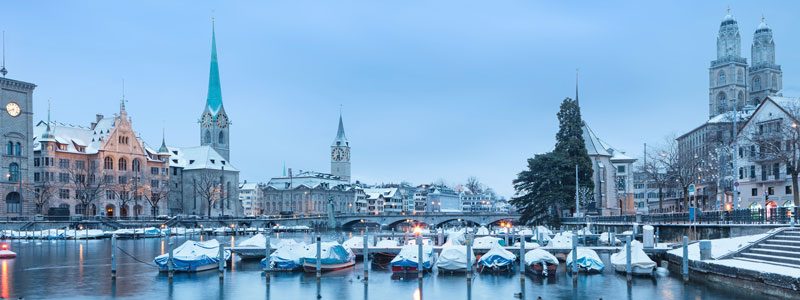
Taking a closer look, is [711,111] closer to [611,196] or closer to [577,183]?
[611,196]

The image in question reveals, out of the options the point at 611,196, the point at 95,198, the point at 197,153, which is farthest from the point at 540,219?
the point at 197,153

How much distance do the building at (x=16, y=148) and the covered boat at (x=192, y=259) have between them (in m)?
85.6

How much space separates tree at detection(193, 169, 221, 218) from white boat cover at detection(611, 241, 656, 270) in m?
127

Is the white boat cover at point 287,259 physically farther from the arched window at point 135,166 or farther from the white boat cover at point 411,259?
the arched window at point 135,166

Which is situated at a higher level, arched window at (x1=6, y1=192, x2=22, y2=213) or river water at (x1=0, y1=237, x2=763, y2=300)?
arched window at (x1=6, y1=192, x2=22, y2=213)

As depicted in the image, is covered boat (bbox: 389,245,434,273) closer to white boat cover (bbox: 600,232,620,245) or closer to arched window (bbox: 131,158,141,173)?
white boat cover (bbox: 600,232,620,245)

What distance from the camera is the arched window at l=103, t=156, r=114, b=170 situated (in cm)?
14925

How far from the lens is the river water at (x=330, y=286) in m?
42.9

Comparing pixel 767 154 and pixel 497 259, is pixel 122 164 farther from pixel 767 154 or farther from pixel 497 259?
pixel 497 259

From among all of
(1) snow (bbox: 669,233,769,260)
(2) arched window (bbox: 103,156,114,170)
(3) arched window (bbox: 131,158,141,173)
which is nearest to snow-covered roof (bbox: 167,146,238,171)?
(3) arched window (bbox: 131,158,141,173)

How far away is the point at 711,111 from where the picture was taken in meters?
199

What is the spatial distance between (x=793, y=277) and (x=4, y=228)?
374 ft

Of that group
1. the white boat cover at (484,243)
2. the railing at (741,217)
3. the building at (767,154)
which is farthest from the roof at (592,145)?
the white boat cover at (484,243)

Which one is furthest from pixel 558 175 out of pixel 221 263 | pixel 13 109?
pixel 13 109
